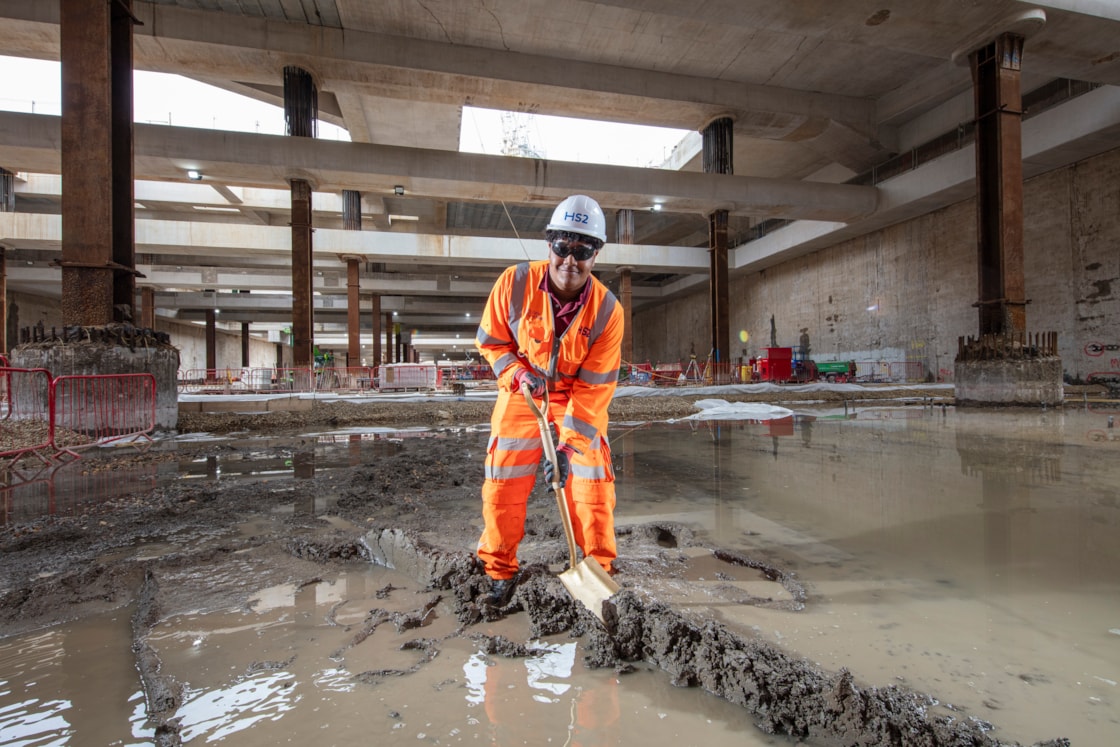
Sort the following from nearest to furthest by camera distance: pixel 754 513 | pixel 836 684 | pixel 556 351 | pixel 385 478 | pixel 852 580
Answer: pixel 836 684 → pixel 852 580 → pixel 556 351 → pixel 754 513 → pixel 385 478

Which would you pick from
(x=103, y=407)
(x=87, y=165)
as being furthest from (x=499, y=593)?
(x=87, y=165)

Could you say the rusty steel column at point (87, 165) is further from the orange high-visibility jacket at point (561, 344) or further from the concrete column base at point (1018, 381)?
the concrete column base at point (1018, 381)

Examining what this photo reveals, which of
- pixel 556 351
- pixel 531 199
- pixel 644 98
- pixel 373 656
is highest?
pixel 644 98

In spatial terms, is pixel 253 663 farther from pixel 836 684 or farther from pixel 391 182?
pixel 391 182

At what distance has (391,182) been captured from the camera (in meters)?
13.8

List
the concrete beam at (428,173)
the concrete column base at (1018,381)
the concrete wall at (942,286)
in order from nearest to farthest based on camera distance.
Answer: the concrete column base at (1018,381)
the concrete beam at (428,173)
the concrete wall at (942,286)

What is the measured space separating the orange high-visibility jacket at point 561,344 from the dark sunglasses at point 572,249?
151mm

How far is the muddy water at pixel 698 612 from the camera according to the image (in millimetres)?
1391

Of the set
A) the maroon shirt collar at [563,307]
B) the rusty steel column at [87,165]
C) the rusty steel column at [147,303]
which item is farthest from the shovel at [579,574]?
the rusty steel column at [147,303]

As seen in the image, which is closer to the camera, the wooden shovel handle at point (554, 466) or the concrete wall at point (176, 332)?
the wooden shovel handle at point (554, 466)

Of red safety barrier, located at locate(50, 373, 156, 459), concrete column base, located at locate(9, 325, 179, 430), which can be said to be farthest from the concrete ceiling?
red safety barrier, located at locate(50, 373, 156, 459)

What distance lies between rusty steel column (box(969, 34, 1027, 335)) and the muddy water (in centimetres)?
856

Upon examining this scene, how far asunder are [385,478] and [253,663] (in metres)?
2.98

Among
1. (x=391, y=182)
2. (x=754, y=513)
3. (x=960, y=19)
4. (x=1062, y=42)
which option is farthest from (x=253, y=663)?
(x=1062, y=42)
